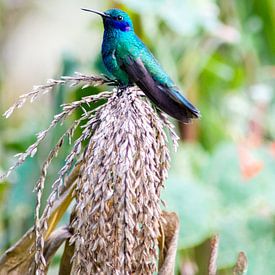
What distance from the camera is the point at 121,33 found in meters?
1.22

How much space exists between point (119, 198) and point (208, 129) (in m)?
1.94

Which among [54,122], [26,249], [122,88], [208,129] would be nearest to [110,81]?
[122,88]

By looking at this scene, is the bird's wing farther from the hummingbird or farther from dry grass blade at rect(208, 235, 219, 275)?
dry grass blade at rect(208, 235, 219, 275)

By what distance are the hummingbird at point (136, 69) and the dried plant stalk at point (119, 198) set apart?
0.35 feet

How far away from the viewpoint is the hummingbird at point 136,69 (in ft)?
3.76

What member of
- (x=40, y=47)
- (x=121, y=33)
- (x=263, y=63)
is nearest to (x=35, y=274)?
(x=121, y=33)

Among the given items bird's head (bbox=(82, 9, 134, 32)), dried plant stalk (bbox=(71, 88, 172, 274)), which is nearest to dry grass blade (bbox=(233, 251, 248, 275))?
dried plant stalk (bbox=(71, 88, 172, 274))

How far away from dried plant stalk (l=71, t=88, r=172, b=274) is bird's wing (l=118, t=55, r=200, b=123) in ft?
0.32

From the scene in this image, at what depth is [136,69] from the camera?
120 centimetres

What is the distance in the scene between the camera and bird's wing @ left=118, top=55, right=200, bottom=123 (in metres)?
1.14

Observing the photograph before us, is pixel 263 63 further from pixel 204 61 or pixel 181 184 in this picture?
pixel 181 184

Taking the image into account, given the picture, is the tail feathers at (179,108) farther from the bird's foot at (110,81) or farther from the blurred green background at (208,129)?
the blurred green background at (208,129)

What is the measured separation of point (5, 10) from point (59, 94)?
1504mm

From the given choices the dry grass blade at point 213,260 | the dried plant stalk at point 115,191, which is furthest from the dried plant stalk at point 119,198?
the dry grass blade at point 213,260
